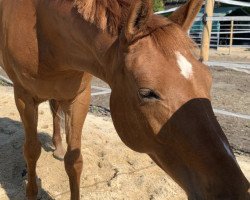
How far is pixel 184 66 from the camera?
1.63 m

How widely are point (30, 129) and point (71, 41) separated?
127cm

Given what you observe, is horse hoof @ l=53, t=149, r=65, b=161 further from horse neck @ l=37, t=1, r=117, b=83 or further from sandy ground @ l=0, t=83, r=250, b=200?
horse neck @ l=37, t=1, r=117, b=83

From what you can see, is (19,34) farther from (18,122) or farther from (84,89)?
(18,122)

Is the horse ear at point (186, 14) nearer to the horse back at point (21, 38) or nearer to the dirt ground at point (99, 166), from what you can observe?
the horse back at point (21, 38)

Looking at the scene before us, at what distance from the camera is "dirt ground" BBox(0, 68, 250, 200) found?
132 inches

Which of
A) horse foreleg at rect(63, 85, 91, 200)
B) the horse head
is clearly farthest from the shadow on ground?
the horse head

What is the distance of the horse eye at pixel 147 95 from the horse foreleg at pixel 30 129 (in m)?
1.73

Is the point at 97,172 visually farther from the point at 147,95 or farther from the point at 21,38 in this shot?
the point at 147,95

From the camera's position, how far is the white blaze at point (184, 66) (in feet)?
5.28

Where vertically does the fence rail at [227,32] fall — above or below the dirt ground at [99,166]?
below

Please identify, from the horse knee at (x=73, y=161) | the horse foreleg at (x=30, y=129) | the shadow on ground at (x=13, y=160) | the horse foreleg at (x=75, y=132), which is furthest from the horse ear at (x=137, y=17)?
the shadow on ground at (x=13, y=160)

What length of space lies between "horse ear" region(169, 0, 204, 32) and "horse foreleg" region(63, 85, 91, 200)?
143cm

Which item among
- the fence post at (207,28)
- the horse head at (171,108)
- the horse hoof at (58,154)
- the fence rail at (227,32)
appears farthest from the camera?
the fence rail at (227,32)

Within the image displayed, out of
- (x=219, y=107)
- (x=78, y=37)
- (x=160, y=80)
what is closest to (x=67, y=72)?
(x=78, y=37)
